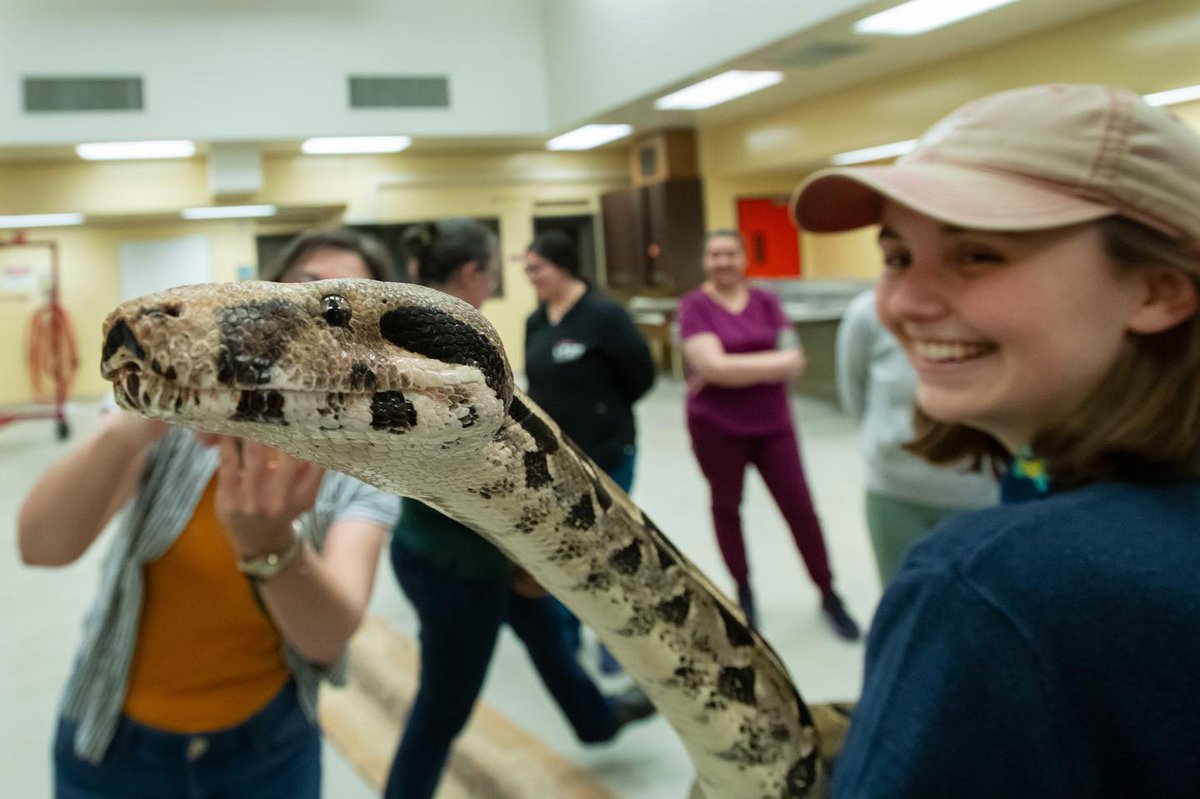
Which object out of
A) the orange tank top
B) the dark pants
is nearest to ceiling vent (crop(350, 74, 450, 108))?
the dark pants

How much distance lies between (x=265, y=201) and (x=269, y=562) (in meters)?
6.49

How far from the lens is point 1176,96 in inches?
180

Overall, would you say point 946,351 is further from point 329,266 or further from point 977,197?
point 329,266

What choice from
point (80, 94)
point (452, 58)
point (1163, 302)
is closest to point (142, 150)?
point (80, 94)

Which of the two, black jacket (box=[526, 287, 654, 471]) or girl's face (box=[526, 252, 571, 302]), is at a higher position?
girl's face (box=[526, 252, 571, 302])

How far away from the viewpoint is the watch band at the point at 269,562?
96 centimetres

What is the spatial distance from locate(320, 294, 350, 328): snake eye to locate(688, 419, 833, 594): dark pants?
229cm

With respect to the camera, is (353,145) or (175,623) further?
(353,145)

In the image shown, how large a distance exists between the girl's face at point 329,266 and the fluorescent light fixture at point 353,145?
6.98 metres

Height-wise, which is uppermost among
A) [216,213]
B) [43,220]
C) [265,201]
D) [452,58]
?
[452,58]

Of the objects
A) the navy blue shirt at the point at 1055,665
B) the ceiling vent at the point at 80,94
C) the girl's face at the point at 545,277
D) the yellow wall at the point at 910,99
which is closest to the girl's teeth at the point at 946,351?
the navy blue shirt at the point at 1055,665

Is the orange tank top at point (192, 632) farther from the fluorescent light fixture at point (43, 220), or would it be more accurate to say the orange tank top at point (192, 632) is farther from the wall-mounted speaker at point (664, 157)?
the wall-mounted speaker at point (664, 157)

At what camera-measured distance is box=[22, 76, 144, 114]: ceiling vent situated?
5840 millimetres

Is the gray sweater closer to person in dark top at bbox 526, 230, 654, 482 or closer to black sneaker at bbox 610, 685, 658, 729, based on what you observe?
person in dark top at bbox 526, 230, 654, 482
